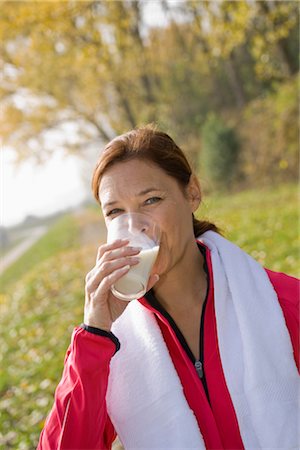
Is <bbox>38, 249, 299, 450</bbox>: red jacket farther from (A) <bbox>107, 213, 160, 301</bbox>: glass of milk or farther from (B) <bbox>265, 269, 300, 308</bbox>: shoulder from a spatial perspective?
(A) <bbox>107, 213, 160, 301</bbox>: glass of milk

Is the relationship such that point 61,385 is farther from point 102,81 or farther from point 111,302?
Result: point 102,81

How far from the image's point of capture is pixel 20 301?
934 cm

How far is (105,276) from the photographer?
5.08 feet

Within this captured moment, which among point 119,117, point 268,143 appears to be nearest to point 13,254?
point 119,117

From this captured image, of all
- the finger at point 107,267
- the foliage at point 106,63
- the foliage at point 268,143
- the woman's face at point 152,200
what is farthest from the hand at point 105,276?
the foliage at point 268,143

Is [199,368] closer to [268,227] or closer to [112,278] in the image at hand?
[112,278]

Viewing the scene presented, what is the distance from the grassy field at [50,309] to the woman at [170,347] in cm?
77

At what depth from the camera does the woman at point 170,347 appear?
157 cm

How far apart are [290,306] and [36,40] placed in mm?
13142

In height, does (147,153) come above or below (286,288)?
above

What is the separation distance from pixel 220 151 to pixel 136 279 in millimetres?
15403

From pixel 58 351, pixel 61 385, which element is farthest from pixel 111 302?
pixel 58 351

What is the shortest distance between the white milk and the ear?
0.54m

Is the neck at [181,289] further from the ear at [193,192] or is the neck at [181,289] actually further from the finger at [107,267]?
the finger at [107,267]
